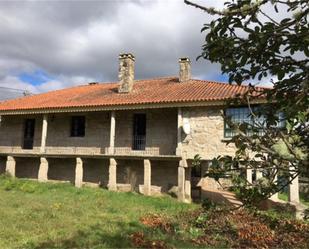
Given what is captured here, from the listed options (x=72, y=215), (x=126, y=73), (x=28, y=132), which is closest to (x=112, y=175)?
(x=126, y=73)

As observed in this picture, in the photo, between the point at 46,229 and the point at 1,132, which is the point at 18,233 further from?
the point at 1,132

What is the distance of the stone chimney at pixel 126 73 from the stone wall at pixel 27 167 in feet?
21.1

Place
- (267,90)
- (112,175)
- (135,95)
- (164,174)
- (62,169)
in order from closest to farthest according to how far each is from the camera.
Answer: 1. (267,90)
2. (112,175)
3. (164,174)
4. (135,95)
5. (62,169)

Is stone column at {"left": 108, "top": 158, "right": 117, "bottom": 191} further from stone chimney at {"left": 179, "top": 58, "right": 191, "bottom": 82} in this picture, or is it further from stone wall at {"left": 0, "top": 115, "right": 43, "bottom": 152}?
stone chimney at {"left": 179, "top": 58, "right": 191, "bottom": 82}

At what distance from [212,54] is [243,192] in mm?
905

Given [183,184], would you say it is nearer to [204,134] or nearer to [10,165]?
[204,134]

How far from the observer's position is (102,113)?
66.4ft

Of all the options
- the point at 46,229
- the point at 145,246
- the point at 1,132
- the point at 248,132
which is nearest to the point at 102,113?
the point at 1,132

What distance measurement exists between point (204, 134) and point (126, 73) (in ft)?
20.6

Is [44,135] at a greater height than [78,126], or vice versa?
[78,126]

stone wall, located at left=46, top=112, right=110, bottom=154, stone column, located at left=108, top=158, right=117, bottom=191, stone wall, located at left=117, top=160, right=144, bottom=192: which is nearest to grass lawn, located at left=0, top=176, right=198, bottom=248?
stone column, located at left=108, top=158, right=117, bottom=191

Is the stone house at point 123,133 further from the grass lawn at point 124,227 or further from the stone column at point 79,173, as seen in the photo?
the grass lawn at point 124,227

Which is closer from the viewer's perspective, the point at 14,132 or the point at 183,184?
the point at 183,184

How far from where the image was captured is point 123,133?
19.6 m
